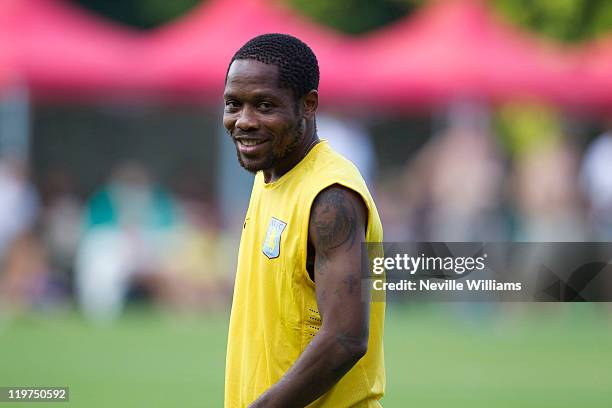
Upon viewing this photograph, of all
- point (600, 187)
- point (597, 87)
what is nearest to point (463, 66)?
point (597, 87)

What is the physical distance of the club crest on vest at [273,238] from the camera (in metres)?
4.26

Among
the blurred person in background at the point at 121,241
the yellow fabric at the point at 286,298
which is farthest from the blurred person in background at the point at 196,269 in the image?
the yellow fabric at the point at 286,298

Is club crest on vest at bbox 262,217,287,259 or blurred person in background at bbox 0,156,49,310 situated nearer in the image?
club crest on vest at bbox 262,217,287,259

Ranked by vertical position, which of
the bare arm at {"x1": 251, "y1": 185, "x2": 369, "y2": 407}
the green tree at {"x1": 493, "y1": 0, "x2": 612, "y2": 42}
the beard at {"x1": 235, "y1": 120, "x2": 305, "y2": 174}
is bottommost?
the bare arm at {"x1": 251, "y1": 185, "x2": 369, "y2": 407}

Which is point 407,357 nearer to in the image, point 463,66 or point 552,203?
point 552,203

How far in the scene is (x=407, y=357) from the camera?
13.8 meters

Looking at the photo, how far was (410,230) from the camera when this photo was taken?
1914cm

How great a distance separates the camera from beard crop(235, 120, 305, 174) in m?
4.39

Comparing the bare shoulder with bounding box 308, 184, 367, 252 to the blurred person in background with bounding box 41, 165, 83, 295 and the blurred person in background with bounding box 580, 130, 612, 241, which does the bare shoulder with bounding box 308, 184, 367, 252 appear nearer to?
the blurred person in background with bounding box 580, 130, 612, 241

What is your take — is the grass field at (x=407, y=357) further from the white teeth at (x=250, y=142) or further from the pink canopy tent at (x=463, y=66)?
the white teeth at (x=250, y=142)

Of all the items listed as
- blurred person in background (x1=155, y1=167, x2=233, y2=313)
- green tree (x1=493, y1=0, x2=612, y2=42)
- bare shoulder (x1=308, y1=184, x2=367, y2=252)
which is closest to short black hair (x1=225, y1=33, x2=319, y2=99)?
bare shoulder (x1=308, y1=184, x2=367, y2=252)

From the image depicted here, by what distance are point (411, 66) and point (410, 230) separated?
267 cm

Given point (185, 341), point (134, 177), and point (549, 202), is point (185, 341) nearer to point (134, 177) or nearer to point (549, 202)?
point (134, 177)

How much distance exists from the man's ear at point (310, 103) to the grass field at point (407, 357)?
639 centimetres
